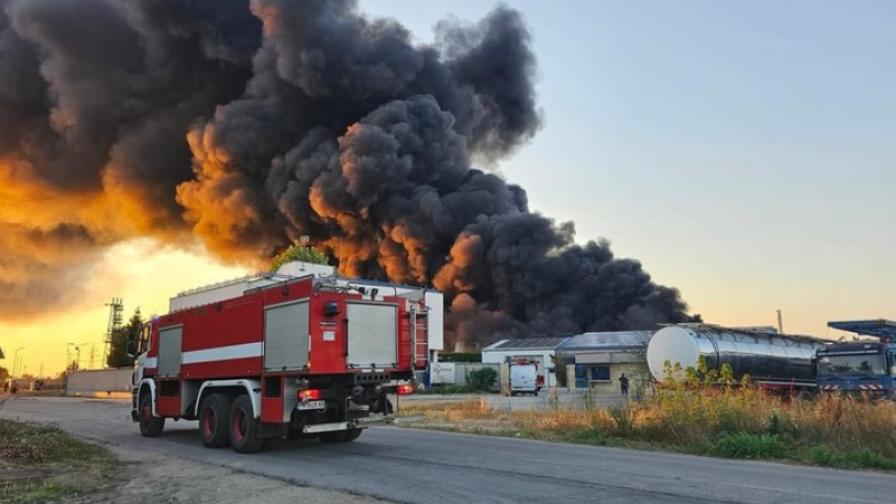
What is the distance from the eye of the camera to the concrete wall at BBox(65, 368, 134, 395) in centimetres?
5059

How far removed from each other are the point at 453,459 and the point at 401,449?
1.79 m

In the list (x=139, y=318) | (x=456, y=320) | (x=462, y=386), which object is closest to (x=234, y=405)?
(x=462, y=386)

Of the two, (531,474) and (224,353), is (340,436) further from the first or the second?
(531,474)

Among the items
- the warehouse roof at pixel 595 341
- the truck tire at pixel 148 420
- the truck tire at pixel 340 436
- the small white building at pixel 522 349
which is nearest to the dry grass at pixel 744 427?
the truck tire at pixel 340 436

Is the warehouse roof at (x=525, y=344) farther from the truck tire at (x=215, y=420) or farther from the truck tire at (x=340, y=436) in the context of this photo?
the truck tire at (x=215, y=420)

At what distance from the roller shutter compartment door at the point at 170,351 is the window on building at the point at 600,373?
138 feet

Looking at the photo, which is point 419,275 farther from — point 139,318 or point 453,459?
point 453,459

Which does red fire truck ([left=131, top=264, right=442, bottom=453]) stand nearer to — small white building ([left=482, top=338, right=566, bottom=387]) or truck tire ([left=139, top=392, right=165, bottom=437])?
truck tire ([left=139, top=392, right=165, bottom=437])

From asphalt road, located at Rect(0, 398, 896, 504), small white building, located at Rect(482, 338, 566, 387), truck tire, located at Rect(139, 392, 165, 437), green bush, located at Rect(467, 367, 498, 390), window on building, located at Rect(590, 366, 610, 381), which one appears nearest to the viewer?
asphalt road, located at Rect(0, 398, 896, 504)

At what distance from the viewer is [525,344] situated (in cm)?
5778

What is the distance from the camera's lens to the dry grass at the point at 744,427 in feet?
37.1

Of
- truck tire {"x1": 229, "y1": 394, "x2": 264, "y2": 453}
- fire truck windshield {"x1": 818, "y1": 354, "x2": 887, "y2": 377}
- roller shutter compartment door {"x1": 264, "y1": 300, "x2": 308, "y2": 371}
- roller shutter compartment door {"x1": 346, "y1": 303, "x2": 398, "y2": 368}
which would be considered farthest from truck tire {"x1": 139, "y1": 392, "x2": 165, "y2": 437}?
fire truck windshield {"x1": 818, "y1": 354, "x2": 887, "y2": 377}

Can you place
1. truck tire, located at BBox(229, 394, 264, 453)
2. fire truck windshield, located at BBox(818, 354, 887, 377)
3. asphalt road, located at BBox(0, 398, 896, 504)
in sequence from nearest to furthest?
asphalt road, located at BBox(0, 398, 896, 504)
truck tire, located at BBox(229, 394, 264, 453)
fire truck windshield, located at BBox(818, 354, 887, 377)

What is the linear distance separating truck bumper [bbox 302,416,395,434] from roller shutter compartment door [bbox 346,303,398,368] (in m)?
0.95
